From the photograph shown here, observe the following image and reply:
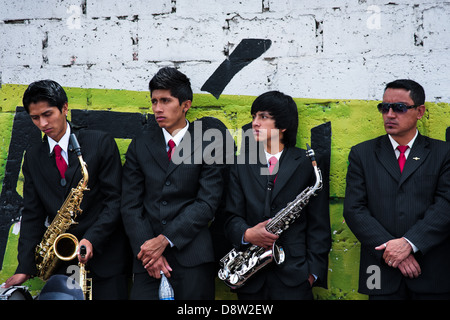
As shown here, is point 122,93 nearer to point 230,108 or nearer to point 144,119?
point 144,119

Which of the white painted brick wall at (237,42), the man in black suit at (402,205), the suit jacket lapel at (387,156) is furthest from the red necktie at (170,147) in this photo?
the suit jacket lapel at (387,156)

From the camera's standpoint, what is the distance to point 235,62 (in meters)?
5.20

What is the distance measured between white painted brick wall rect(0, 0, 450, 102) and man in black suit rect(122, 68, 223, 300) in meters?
0.72

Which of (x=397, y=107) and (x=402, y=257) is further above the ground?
(x=397, y=107)

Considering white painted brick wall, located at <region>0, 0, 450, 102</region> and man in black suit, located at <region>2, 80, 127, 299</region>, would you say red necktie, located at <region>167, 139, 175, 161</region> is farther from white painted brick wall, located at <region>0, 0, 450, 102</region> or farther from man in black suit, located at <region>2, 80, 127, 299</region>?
white painted brick wall, located at <region>0, 0, 450, 102</region>

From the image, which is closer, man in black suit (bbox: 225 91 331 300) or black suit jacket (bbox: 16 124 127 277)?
man in black suit (bbox: 225 91 331 300)

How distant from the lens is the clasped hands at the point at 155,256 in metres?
4.37

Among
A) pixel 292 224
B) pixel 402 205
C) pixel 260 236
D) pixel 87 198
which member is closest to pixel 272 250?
pixel 260 236

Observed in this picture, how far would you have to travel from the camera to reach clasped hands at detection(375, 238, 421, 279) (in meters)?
4.07

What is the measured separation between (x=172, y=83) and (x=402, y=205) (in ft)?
6.92

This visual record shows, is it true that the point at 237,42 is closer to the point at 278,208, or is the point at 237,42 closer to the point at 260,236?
the point at 278,208

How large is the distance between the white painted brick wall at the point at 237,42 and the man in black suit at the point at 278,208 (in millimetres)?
577

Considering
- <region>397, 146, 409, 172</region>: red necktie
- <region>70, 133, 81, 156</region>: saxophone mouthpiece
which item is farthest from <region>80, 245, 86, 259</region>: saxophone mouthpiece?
<region>397, 146, 409, 172</region>: red necktie

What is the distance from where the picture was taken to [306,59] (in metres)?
5.10
